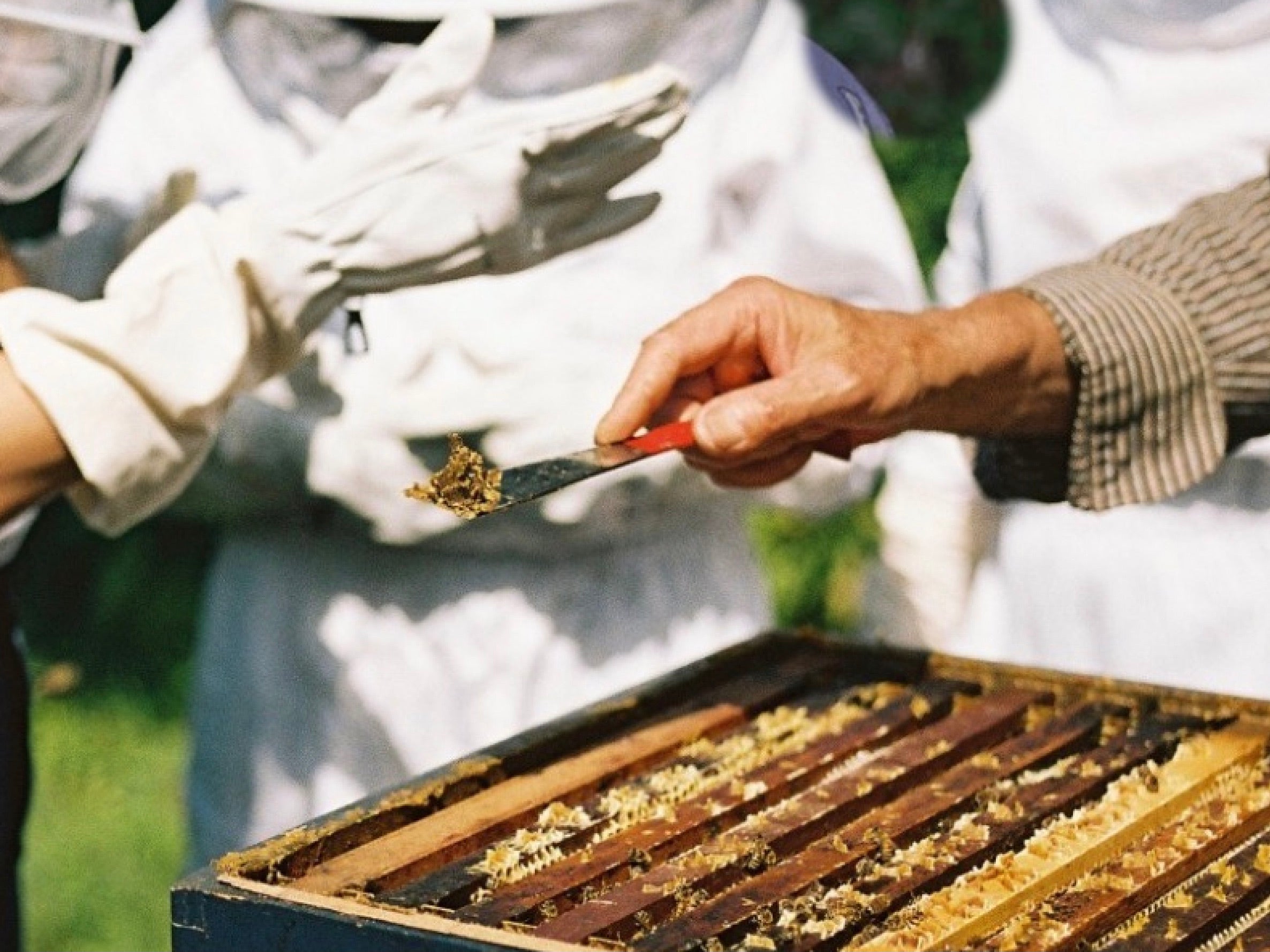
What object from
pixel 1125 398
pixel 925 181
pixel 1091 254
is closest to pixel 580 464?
pixel 1125 398

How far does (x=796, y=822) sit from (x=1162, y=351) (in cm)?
79

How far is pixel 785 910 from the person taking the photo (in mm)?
1081

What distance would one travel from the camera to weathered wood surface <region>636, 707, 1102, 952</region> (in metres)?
1.05

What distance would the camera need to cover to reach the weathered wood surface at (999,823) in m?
1.07

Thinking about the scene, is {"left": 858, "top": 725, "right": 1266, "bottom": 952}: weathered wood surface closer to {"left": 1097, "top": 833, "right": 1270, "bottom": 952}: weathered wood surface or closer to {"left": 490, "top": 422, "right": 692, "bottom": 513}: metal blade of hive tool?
{"left": 1097, "top": 833, "right": 1270, "bottom": 952}: weathered wood surface

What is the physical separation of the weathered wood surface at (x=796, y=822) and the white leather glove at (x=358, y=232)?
716mm

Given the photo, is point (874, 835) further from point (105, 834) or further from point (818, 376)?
point (105, 834)

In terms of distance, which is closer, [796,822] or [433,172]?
[796,822]

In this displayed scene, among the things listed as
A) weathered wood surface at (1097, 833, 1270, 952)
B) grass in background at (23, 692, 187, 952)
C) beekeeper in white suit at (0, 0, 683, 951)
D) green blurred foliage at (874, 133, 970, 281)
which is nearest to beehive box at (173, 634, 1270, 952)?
weathered wood surface at (1097, 833, 1270, 952)

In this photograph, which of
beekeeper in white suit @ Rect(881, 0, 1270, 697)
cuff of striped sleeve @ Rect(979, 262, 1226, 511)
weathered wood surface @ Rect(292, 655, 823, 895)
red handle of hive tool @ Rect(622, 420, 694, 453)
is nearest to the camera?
weathered wood surface @ Rect(292, 655, 823, 895)

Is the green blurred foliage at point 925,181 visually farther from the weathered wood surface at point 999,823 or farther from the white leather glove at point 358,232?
the weathered wood surface at point 999,823

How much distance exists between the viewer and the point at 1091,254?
224 centimetres

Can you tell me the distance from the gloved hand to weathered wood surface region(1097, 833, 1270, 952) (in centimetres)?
99

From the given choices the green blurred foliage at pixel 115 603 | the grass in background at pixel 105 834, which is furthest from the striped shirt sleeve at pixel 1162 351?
the grass in background at pixel 105 834
